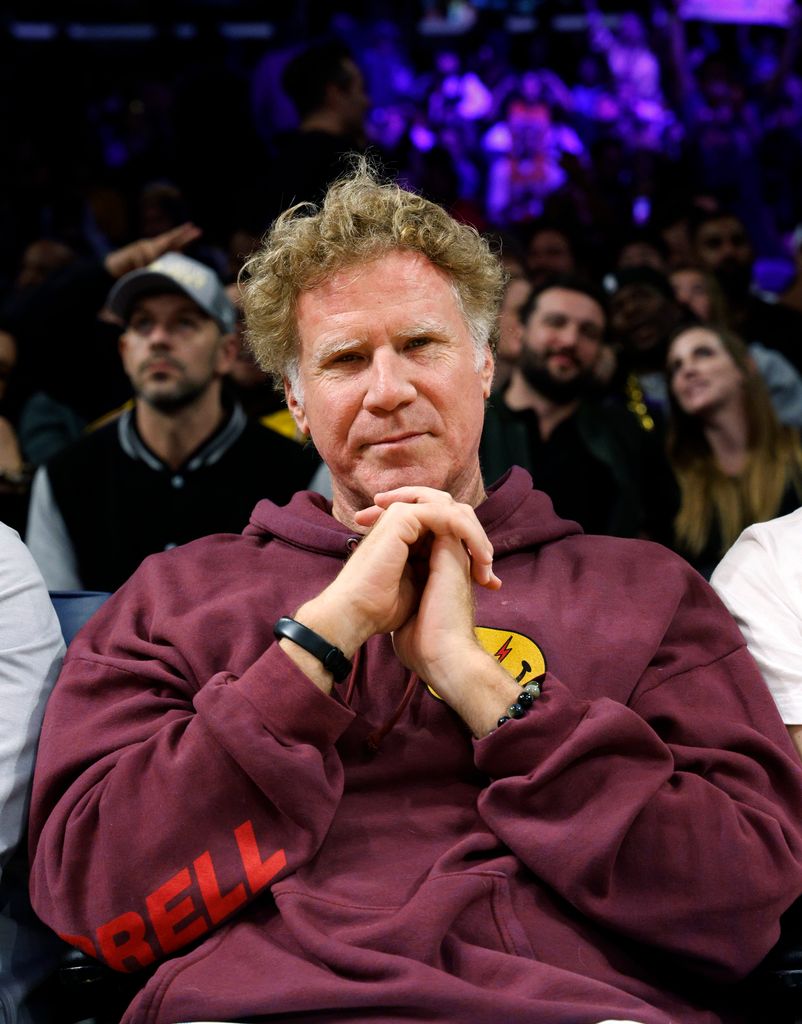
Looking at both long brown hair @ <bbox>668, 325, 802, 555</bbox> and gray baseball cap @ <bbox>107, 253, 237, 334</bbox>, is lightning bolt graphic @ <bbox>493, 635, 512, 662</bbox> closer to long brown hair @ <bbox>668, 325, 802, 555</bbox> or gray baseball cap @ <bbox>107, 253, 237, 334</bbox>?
long brown hair @ <bbox>668, 325, 802, 555</bbox>

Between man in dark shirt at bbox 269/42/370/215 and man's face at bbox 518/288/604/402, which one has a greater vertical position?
man in dark shirt at bbox 269/42/370/215

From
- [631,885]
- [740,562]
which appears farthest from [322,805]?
[740,562]

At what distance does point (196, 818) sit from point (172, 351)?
7.29 feet

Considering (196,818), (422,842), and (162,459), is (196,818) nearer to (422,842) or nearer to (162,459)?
(422,842)

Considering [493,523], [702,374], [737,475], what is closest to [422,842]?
[493,523]

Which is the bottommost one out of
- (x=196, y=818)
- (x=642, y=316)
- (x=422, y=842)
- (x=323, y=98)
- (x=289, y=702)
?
(x=422, y=842)

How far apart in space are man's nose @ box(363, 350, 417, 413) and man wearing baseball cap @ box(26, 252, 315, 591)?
152 centimetres

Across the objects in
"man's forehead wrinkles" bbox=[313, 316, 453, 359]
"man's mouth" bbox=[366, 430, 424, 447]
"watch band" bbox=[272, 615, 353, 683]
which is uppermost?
"man's forehead wrinkles" bbox=[313, 316, 453, 359]

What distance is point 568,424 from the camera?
3986 millimetres

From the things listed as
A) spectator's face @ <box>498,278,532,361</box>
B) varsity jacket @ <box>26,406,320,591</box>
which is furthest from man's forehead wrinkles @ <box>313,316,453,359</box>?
spectator's face @ <box>498,278,532,361</box>

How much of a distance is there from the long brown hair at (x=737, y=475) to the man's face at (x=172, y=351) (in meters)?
1.39

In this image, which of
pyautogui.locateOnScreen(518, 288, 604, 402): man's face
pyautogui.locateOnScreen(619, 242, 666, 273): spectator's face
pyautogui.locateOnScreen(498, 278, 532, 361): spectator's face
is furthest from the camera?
pyautogui.locateOnScreen(619, 242, 666, 273): spectator's face

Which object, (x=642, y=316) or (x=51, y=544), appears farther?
(x=642, y=316)

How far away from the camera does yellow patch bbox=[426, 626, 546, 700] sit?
5.41ft
